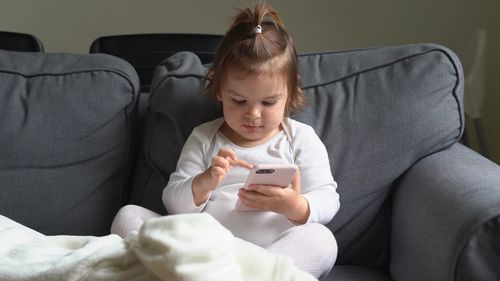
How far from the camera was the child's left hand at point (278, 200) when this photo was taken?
1372 mm

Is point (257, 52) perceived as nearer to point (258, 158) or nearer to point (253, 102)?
point (253, 102)

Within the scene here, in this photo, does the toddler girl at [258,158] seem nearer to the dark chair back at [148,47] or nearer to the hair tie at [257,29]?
the hair tie at [257,29]

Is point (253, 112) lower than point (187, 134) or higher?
higher

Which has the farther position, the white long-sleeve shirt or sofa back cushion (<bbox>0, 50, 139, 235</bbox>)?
sofa back cushion (<bbox>0, 50, 139, 235</bbox>)

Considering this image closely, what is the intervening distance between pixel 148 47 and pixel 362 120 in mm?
848

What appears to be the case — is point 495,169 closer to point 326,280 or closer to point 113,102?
point 326,280

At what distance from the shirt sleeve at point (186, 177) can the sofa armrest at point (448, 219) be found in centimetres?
47

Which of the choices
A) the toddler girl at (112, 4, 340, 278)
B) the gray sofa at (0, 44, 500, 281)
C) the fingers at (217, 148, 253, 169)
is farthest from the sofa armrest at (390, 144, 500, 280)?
the fingers at (217, 148, 253, 169)

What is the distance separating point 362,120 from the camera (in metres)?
1.56

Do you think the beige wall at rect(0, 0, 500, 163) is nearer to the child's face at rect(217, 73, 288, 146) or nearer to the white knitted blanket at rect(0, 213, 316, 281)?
the child's face at rect(217, 73, 288, 146)

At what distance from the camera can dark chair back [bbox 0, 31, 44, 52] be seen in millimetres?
2125

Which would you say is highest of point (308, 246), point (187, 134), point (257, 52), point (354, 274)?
point (257, 52)

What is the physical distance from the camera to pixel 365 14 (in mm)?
2674

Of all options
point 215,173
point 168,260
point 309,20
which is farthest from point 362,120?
point 309,20
